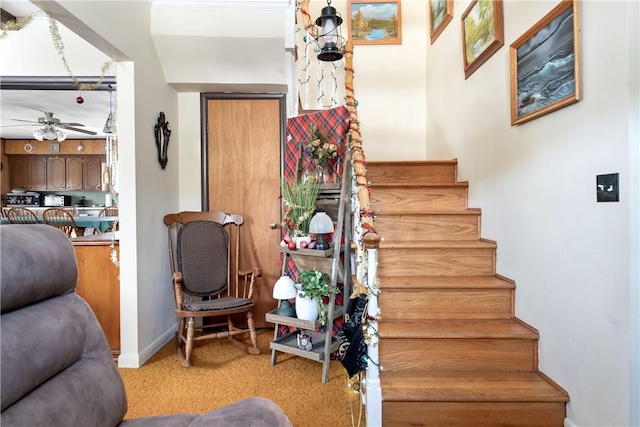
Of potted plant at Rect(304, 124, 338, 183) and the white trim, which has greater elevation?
the white trim

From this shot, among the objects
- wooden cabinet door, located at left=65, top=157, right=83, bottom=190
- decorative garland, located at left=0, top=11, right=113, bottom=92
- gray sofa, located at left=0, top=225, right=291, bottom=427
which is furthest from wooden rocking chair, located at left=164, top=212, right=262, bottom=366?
wooden cabinet door, located at left=65, top=157, right=83, bottom=190

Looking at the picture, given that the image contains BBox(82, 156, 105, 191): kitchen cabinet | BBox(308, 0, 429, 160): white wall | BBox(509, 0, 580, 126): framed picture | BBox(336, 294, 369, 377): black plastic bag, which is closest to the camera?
BBox(509, 0, 580, 126): framed picture

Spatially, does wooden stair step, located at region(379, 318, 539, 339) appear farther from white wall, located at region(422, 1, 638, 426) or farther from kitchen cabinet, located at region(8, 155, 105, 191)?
kitchen cabinet, located at region(8, 155, 105, 191)

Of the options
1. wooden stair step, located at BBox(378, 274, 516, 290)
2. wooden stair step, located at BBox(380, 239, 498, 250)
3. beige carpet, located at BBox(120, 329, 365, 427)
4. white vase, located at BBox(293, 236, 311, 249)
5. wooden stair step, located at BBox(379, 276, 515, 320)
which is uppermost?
white vase, located at BBox(293, 236, 311, 249)

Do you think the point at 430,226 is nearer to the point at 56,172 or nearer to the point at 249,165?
the point at 249,165

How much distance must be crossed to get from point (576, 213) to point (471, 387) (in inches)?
39.5

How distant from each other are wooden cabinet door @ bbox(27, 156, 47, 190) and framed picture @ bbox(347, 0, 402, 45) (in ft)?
24.9

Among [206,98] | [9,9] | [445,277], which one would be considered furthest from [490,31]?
[9,9]

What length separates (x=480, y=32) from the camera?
265 cm

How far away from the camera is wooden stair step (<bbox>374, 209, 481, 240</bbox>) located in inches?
106

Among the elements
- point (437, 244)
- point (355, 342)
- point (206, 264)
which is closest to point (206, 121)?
point (206, 264)

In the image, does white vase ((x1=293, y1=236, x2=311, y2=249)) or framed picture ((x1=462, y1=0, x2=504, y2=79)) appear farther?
white vase ((x1=293, y1=236, x2=311, y2=249))

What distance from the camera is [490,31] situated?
8.16ft

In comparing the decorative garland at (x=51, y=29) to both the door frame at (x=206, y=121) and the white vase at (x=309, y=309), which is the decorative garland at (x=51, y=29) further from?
the white vase at (x=309, y=309)
